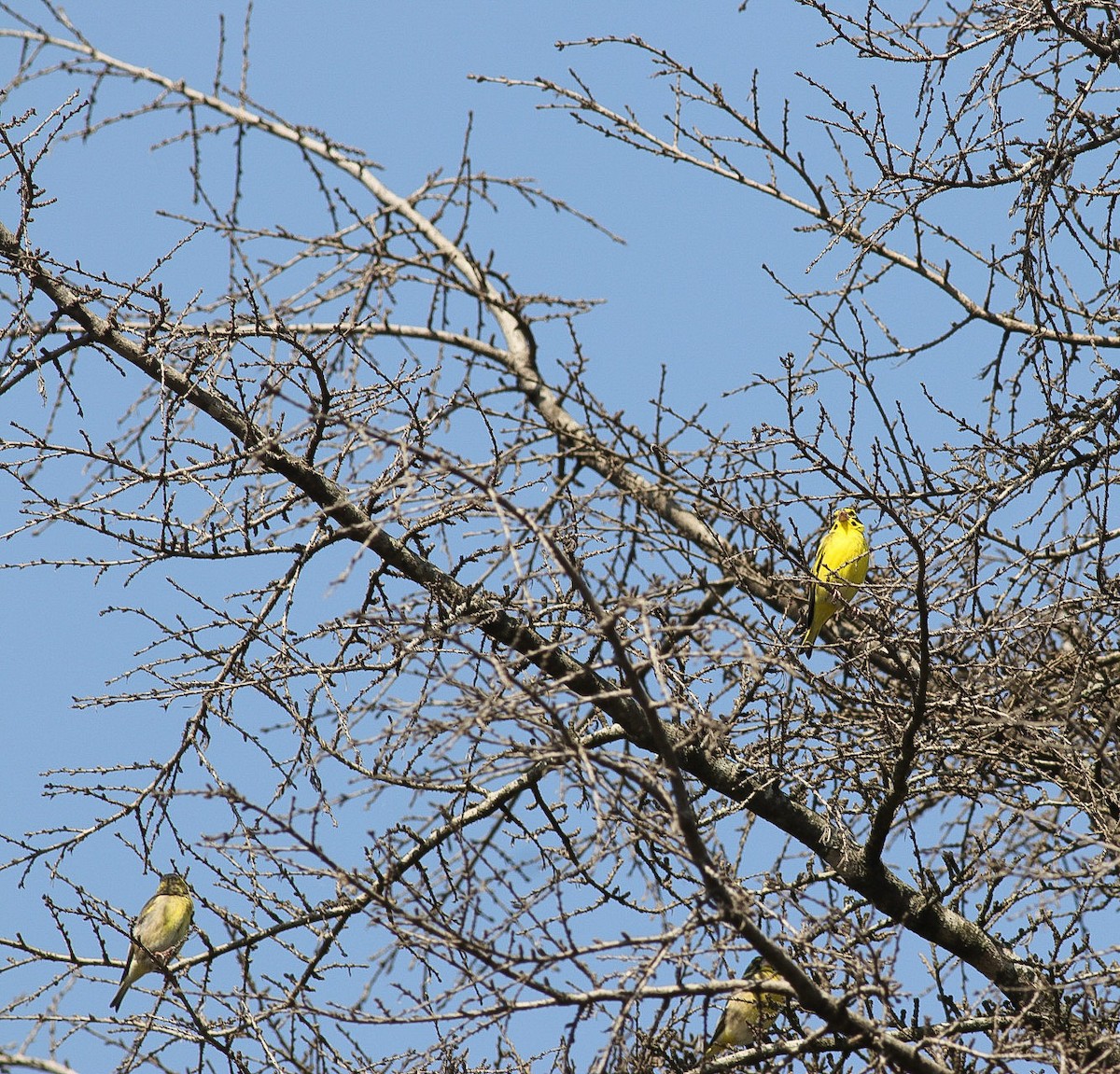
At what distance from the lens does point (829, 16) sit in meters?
6.42

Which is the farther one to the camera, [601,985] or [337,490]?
[337,490]

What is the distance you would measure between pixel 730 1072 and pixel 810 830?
1.14 metres

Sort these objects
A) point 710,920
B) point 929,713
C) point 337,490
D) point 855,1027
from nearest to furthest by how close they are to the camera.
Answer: point 710,920 → point 855,1027 → point 929,713 → point 337,490

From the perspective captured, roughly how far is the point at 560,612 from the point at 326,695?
940 mm

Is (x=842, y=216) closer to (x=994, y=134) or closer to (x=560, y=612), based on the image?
(x=994, y=134)

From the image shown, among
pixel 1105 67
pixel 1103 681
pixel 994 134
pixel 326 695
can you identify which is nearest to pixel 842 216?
pixel 994 134

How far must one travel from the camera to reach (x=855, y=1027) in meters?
4.14

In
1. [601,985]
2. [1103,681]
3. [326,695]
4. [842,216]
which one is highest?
[842,216]

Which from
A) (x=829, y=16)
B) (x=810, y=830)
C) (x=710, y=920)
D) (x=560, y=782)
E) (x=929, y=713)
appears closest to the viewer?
(x=560, y=782)

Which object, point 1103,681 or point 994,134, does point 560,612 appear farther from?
point 994,134

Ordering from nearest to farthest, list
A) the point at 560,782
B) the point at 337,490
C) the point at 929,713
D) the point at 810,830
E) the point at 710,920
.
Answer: the point at 560,782 < the point at 710,920 < the point at 929,713 < the point at 337,490 < the point at 810,830

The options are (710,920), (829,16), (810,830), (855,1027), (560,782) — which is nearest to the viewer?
(560,782)

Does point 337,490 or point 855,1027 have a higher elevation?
point 337,490

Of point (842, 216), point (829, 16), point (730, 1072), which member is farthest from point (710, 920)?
point (829, 16)
